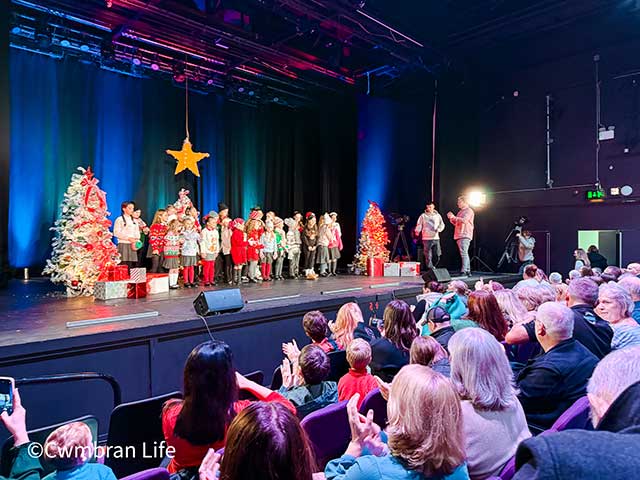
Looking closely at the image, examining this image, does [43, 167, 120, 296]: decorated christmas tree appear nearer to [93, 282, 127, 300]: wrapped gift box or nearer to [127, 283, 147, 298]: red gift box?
[93, 282, 127, 300]: wrapped gift box

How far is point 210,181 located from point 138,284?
4.52 metres

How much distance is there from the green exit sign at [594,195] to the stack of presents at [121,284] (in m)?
8.58

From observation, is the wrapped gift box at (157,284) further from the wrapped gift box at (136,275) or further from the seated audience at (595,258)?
the seated audience at (595,258)

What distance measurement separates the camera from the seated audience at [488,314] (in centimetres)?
313

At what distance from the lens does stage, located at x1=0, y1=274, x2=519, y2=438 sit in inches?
126

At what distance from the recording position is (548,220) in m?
9.63

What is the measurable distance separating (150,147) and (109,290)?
4320 millimetres

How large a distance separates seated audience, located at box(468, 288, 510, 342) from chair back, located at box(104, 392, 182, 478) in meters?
2.13

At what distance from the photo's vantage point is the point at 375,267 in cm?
958

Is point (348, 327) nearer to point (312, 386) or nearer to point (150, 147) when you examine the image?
point (312, 386)

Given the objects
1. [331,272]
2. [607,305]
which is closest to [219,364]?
[607,305]

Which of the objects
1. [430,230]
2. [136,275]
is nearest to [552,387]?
[136,275]

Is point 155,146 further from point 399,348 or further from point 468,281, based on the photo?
point 399,348

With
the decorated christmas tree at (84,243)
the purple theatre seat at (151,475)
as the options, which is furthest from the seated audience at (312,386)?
the decorated christmas tree at (84,243)
